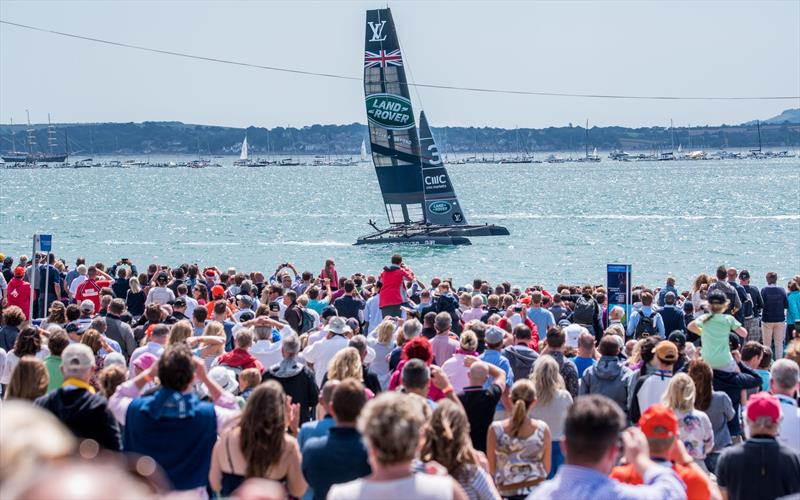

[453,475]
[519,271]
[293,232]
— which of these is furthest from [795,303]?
[293,232]

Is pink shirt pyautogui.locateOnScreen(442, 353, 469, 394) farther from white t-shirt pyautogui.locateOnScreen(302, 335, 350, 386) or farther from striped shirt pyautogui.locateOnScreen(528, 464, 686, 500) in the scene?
striped shirt pyautogui.locateOnScreen(528, 464, 686, 500)

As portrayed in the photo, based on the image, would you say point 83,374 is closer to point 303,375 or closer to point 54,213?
point 303,375

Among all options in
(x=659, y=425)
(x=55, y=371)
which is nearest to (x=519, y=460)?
(x=659, y=425)

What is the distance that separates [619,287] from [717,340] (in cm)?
524

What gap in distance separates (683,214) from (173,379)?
86.6 metres

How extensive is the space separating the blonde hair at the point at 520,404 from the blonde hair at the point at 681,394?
948mm

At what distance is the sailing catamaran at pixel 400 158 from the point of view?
48500 millimetres

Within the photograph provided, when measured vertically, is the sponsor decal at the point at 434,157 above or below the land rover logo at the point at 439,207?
above

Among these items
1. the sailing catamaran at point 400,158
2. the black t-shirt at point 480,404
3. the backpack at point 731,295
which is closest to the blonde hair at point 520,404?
the black t-shirt at point 480,404

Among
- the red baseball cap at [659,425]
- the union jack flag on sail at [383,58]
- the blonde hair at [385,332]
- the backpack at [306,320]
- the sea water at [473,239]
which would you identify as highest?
the union jack flag on sail at [383,58]

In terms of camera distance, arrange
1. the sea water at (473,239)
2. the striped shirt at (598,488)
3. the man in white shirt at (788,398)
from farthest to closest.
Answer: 1. the sea water at (473,239)
2. the man in white shirt at (788,398)
3. the striped shirt at (598,488)

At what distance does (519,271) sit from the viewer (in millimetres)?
47281

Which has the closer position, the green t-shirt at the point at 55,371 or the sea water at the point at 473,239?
the green t-shirt at the point at 55,371

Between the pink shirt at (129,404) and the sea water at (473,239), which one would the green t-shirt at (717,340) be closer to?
the pink shirt at (129,404)
